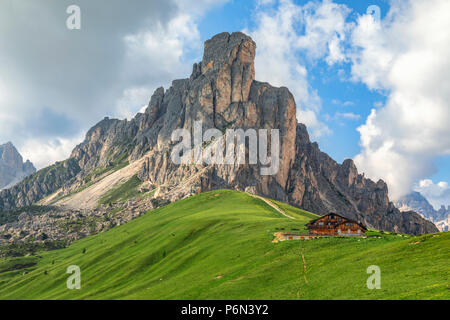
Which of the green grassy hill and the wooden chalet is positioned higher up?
the wooden chalet

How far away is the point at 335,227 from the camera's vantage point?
8288cm

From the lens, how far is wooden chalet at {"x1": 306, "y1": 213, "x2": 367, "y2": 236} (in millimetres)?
79688

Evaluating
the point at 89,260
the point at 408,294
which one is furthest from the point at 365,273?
the point at 89,260

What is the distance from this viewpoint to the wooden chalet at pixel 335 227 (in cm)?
7969

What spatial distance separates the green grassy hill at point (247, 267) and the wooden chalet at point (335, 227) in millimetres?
3487

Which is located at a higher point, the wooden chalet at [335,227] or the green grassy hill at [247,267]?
the wooden chalet at [335,227]

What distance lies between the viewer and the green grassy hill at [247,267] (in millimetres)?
38469

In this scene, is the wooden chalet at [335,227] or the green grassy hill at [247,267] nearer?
the green grassy hill at [247,267]

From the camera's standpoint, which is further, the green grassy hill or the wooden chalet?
the wooden chalet

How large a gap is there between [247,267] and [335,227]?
116 feet

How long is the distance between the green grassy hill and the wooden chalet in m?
3.49

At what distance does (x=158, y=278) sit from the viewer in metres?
70.7
